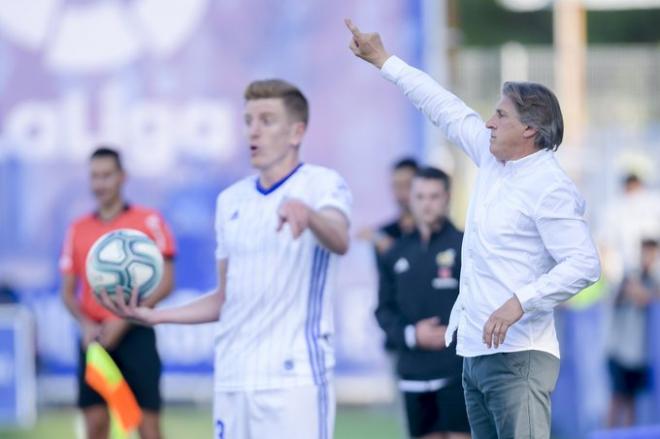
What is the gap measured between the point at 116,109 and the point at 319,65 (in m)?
1.97

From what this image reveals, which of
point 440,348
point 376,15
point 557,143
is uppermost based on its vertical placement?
point 376,15

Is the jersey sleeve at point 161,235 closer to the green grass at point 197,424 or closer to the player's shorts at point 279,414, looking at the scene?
the player's shorts at point 279,414

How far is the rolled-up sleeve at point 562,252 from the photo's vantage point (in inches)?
229

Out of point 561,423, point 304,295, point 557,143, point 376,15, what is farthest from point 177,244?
point 557,143

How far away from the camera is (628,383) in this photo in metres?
12.6

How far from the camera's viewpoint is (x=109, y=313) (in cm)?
959

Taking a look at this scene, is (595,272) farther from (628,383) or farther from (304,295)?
(628,383)

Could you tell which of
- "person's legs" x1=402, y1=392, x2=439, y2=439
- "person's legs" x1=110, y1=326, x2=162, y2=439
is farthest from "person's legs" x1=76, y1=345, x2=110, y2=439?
"person's legs" x1=402, y1=392, x2=439, y2=439

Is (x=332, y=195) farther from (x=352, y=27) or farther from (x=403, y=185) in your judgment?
(x=403, y=185)

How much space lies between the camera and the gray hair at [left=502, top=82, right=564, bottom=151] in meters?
6.04

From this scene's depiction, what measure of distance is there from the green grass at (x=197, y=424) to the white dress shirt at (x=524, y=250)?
6831 mm

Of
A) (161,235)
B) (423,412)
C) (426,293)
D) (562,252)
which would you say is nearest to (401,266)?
(426,293)

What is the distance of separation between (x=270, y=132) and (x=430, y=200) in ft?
6.65

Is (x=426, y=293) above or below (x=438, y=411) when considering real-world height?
above
